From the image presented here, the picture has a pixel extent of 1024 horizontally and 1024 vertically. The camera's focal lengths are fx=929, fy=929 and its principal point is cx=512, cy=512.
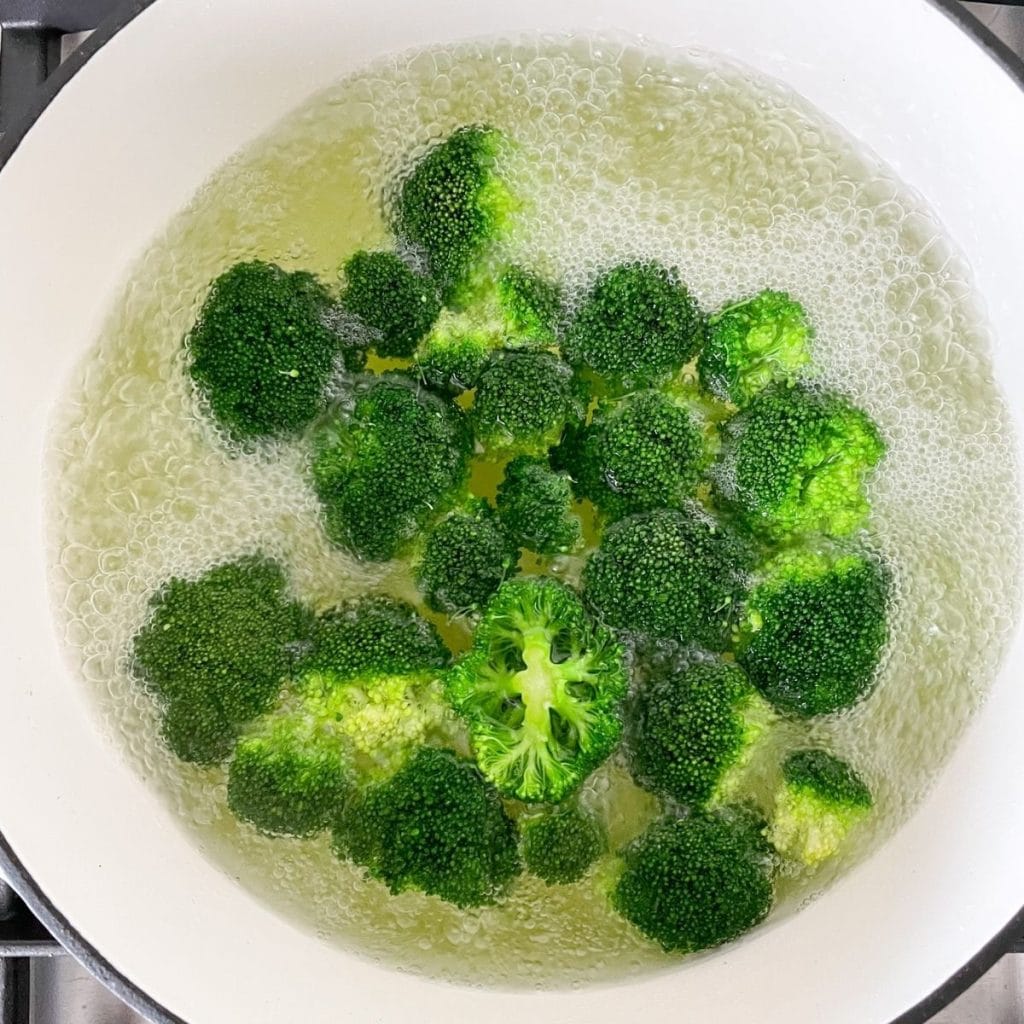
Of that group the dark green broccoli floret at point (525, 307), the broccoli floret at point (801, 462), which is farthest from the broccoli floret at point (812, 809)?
the dark green broccoli floret at point (525, 307)

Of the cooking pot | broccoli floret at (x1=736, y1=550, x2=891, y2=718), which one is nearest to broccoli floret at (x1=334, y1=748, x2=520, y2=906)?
the cooking pot

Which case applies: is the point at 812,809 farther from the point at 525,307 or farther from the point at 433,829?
the point at 525,307

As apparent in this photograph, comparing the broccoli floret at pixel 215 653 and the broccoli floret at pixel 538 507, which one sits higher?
the broccoli floret at pixel 538 507

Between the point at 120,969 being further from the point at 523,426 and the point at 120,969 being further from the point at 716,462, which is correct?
the point at 716,462

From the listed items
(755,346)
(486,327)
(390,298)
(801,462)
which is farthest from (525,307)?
(801,462)

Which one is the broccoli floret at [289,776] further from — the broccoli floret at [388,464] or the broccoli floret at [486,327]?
the broccoli floret at [486,327]

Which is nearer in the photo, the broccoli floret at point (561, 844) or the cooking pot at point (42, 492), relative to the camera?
the cooking pot at point (42, 492)
